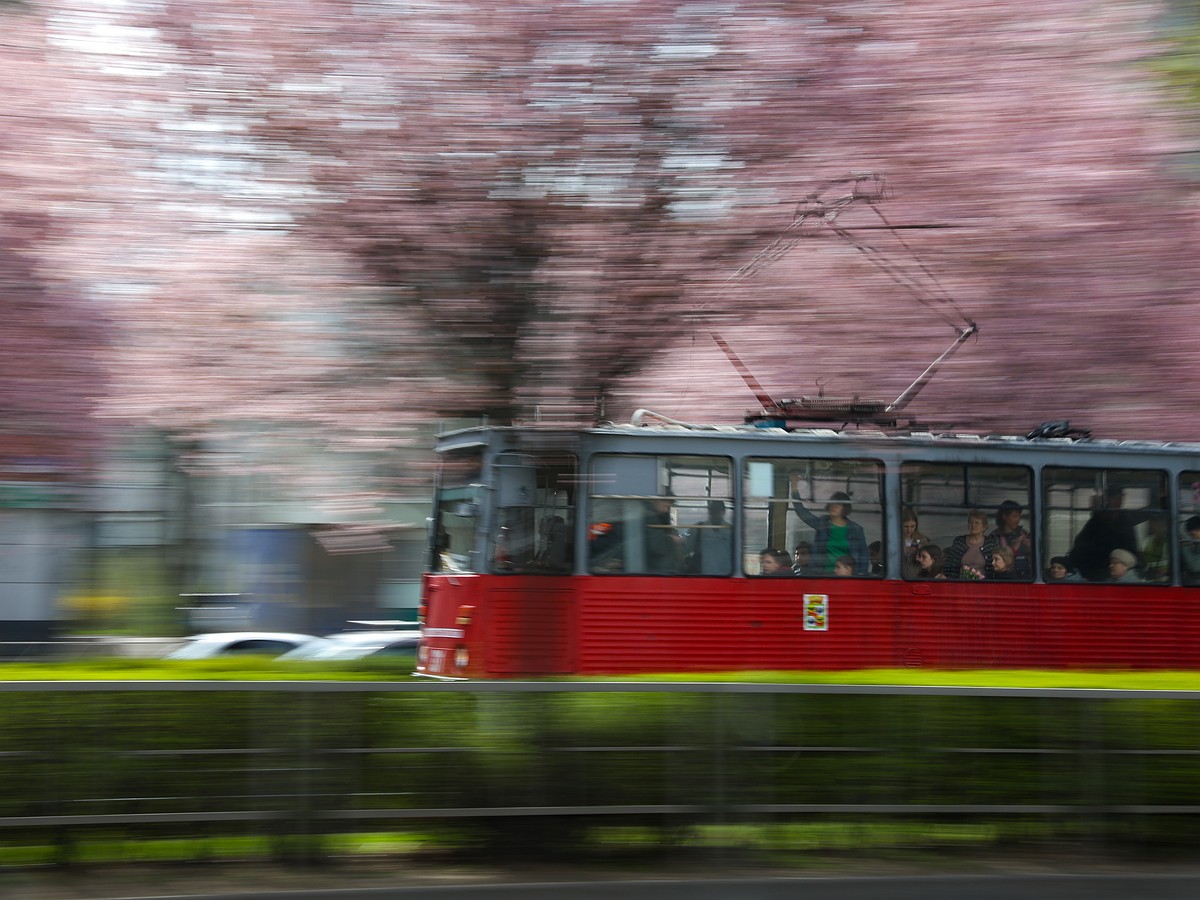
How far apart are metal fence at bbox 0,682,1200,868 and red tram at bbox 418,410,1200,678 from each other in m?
4.63

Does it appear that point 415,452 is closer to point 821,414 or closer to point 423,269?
point 423,269

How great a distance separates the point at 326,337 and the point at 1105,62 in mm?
5000

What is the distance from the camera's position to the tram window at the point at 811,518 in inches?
482

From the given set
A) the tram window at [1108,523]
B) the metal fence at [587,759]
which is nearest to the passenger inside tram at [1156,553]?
the tram window at [1108,523]

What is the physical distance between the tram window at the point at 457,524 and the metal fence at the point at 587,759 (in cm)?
350

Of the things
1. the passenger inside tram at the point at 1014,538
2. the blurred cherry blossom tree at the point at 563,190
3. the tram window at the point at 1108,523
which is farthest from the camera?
the tram window at the point at 1108,523

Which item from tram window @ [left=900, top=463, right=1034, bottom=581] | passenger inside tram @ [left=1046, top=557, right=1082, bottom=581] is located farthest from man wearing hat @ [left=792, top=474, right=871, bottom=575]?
passenger inside tram @ [left=1046, top=557, right=1082, bottom=581]

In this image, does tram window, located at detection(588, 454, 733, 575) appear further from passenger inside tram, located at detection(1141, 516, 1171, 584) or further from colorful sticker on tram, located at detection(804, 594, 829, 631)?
passenger inside tram, located at detection(1141, 516, 1171, 584)

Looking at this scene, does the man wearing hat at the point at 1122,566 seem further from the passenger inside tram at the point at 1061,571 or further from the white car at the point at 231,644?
the white car at the point at 231,644

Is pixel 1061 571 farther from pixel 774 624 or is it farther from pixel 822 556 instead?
pixel 774 624

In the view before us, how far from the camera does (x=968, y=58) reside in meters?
8.06

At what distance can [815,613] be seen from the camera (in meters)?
12.2

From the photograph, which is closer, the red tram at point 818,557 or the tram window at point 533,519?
the tram window at point 533,519

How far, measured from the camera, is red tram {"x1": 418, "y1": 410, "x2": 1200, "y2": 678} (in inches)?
466
